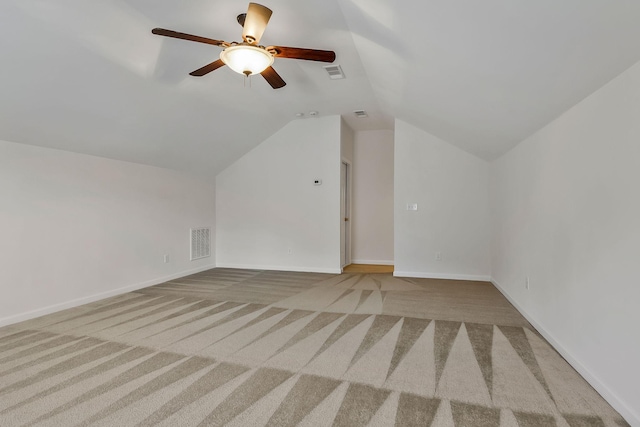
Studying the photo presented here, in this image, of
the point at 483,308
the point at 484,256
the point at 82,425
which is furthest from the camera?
the point at 484,256

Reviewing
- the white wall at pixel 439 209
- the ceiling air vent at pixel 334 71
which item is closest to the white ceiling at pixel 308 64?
the ceiling air vent at pixel 334 71

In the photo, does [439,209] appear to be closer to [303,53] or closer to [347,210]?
[347,210]

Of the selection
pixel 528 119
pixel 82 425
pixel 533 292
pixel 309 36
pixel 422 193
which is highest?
pixel 309 36

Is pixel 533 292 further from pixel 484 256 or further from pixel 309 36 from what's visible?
pixel 309 36

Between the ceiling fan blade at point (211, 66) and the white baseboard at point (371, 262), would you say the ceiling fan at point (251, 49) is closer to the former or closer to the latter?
the ceiling fan blade at point (211, 66)

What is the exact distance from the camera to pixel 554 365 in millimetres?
2389

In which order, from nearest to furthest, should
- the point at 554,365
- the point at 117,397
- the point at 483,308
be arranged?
the point at 117,397, the point at 554,365, the point at 483,308

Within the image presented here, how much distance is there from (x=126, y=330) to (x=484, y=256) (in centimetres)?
486

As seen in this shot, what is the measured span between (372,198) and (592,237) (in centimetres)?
492

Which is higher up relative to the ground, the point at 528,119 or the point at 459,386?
the point at 528,119

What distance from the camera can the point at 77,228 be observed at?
3.88m

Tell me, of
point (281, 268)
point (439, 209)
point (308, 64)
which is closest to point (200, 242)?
point (281, 268)

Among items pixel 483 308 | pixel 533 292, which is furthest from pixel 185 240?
pixel 533 292

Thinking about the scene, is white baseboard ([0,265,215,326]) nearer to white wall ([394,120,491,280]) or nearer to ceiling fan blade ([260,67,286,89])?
ceiling fan blade ([260,67,286,89])
